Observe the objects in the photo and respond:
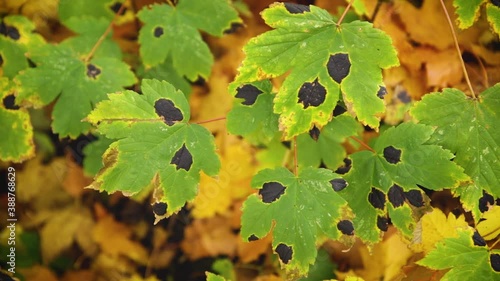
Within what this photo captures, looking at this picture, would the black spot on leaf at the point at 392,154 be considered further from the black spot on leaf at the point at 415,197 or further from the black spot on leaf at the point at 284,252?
the black spot on leaf at the point at 284,252

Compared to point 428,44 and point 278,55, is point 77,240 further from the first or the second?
point 428,44

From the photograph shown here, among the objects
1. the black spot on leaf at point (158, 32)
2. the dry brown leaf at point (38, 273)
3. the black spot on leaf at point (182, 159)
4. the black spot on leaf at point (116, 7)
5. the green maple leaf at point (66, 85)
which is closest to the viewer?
the black spot on leaf at point (182, 159)

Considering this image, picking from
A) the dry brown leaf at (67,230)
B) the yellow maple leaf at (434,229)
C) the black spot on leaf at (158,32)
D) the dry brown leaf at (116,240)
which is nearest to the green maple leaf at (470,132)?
the yellow maple leaf at (434,229)

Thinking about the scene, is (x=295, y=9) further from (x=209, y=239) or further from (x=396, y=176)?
(x=209, y=239)

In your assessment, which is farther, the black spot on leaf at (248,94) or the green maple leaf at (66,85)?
the green maple leaf at (66,85)

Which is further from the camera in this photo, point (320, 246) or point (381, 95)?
point (320, 246)

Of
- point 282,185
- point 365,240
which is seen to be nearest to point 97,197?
point 282,185

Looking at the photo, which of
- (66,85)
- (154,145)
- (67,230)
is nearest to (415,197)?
(154,145)

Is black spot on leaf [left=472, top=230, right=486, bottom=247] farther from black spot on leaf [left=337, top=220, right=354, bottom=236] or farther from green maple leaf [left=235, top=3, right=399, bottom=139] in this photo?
green maple leaf [left=235, top=3, right=399, bottom=139]
